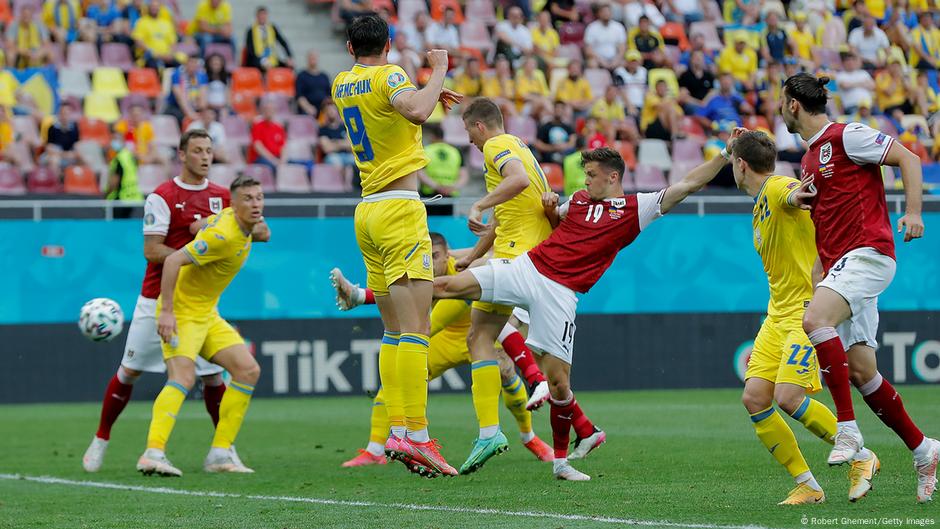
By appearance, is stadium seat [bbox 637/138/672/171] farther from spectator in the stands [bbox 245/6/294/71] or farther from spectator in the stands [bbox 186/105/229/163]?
spectator in the stands [bbox 186/105/229/163]

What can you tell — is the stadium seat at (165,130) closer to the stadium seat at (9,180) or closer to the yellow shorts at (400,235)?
the stadium seat at (9,180)

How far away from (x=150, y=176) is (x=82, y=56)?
341 centimetres

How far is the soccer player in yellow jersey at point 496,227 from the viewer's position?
9.64 m

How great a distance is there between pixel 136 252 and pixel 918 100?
522 inches

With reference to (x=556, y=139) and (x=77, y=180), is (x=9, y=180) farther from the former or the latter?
(x=556, y=139)

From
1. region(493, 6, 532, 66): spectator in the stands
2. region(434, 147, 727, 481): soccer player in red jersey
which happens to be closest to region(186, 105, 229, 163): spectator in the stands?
region(493, 6, 532, 66): spectator in the stands

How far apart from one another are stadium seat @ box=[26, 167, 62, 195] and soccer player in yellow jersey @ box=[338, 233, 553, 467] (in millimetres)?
8831

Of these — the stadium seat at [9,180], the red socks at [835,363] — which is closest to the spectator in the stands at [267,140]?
the stadium seat at [9,180]

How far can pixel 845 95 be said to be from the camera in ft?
76.4

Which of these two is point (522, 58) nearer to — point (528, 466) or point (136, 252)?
point (136, 252)

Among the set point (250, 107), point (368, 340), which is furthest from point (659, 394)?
point (250, 107)

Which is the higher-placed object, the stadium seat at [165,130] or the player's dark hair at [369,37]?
the player's dark hair at [369,37]

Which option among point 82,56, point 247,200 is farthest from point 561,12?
point 247,200

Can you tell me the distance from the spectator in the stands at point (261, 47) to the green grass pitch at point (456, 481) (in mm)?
8022
